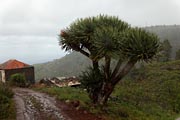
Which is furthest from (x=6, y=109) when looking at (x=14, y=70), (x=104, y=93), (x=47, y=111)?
(x=14, y=70)

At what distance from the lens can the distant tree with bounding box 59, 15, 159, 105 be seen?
15.2 m

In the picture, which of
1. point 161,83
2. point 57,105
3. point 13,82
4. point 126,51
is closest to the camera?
point 126,51

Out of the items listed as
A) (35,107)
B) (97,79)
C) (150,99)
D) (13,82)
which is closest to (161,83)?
(150,99)

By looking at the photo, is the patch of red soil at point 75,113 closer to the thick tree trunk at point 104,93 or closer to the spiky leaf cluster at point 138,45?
the thick tree trunk at point 104,93

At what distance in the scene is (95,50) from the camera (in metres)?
17.0

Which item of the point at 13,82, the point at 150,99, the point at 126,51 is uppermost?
the point at 126,51

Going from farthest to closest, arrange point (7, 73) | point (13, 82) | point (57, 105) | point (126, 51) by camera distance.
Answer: point (7, 73), point (13, 82), point (57, 105), point (126, 51)

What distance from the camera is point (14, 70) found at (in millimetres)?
31047

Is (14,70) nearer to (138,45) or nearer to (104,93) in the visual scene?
(104,93)

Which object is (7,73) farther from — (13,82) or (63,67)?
(63,67)

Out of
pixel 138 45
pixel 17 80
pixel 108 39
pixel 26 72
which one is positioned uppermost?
pixel 108 39

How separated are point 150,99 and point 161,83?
6894mm

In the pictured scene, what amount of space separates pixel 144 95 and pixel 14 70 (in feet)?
42.0

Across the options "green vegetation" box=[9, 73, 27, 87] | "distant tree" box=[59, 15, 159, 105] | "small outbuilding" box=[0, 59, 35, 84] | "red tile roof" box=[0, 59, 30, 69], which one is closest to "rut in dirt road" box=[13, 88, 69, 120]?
"distant tree" box=[59, 15, 159, 105]
